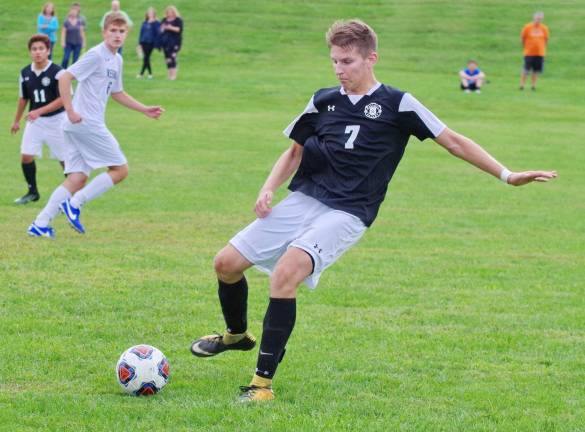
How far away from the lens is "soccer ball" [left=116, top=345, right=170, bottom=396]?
574 cm

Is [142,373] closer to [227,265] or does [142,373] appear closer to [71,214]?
[227,265]

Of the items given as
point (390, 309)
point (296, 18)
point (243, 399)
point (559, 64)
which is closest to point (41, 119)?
point (390, 309)

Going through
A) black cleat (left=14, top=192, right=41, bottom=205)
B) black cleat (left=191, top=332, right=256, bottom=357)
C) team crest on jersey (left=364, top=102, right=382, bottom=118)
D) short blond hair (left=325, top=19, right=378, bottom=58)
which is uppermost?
short blond hair (left=325, top=19, right=378, bottom=58)

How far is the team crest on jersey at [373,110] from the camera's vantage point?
6.09 meters

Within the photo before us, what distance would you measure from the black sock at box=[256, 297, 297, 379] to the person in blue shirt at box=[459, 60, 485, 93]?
25.1 meters

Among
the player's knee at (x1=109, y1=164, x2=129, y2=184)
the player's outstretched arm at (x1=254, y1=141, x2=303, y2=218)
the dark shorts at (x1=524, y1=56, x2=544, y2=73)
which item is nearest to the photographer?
the player's outstretched arm at (x1=254, y1=141, x2=303, y2=218)

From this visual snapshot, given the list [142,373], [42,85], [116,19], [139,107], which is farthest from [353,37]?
[42,85]

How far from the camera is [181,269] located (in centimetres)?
961

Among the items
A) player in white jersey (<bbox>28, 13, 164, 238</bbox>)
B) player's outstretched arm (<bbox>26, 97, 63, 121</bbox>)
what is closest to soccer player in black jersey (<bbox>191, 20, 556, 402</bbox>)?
player in white jersey (<bbox>28, 13, 164, 238</bbox>)

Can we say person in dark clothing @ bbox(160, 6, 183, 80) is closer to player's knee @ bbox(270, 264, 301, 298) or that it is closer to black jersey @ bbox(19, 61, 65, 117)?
black jersey @ bbox(19, 61, 65, 117)

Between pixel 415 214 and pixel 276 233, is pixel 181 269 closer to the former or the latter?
pixel 276 233

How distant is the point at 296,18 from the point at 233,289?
36.5 meters

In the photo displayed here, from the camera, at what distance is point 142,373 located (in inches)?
225

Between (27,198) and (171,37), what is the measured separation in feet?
54.1
